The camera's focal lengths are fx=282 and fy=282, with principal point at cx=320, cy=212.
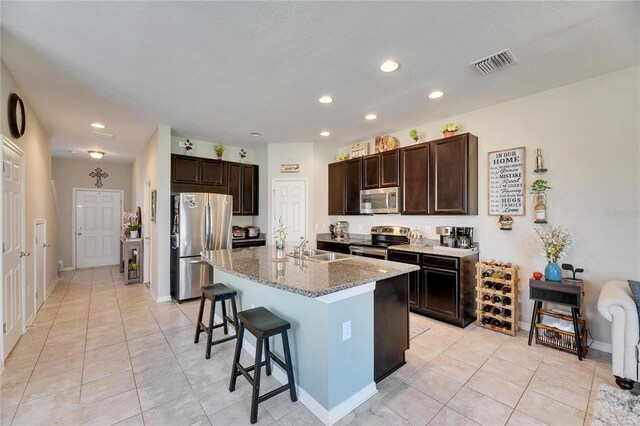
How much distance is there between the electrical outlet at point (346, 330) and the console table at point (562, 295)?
2.20 m

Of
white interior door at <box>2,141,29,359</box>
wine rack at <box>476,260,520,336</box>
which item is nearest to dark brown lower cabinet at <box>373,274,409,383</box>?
wine rack at <box>476,260,520,336</box>

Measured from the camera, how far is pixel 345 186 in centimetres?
529

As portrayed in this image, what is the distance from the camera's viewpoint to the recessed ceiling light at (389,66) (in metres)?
2.56

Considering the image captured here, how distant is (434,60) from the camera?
2531 mm

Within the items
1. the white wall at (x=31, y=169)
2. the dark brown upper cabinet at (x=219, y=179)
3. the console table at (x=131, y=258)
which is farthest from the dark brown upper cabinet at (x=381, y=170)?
the console table at (x=131, y=258)

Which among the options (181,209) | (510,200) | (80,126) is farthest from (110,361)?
(510,200)

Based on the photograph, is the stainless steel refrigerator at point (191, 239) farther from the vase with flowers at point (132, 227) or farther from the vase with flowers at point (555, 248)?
the vase with flowers at point (555, 248)

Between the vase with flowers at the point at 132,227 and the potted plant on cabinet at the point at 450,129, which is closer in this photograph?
the potted plant on cabinet at the point at 450,129

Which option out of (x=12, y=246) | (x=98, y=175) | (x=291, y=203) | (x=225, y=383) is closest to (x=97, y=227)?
(x=98, y=175)

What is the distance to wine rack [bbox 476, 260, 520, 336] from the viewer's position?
319 cm

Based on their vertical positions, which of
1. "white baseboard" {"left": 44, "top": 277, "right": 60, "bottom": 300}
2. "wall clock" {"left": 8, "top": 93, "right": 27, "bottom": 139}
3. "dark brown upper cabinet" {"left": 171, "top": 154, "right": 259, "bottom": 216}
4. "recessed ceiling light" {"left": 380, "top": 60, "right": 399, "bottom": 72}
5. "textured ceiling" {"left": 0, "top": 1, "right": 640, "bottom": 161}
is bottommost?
"white baseboard" {"left": 44, "top": 277, "right": 60, "bottom": 300}

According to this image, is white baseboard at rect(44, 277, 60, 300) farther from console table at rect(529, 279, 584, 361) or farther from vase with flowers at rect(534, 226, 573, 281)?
vase with flowers at rect(534, 226, 573, 281)

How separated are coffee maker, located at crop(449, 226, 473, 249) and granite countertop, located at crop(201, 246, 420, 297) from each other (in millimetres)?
1698

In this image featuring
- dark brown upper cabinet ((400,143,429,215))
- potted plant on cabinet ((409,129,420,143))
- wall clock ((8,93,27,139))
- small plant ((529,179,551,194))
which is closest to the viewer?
wall clock ((8,93,27,139))
